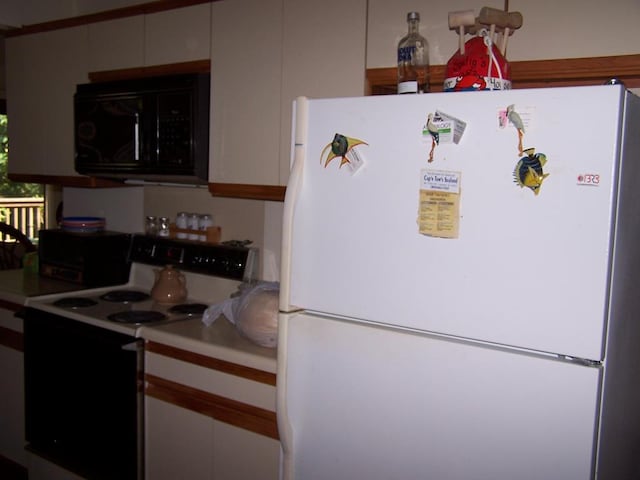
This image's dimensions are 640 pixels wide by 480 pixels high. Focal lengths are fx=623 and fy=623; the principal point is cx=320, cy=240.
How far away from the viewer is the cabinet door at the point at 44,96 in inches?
120

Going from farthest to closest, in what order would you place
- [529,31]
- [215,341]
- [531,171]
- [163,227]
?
[163,227], [215,341], [529,31], [531,171]

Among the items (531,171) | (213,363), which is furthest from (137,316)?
(531,171)

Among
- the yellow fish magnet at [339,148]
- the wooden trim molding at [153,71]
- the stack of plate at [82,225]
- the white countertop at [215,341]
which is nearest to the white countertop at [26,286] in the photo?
the stack of plate at [82,225]

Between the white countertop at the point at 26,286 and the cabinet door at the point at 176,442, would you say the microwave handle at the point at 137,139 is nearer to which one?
the white countertop at the point at 26,286

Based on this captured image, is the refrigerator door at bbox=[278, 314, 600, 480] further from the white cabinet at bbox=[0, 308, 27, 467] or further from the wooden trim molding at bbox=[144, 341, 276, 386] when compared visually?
the white cabinet at bbox=[0, 308, 27, 467]

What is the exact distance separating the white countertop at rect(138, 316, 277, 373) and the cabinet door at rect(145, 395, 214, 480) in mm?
232

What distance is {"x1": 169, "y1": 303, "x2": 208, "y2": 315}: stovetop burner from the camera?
8.63ft

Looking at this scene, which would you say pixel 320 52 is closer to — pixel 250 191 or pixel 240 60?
pixel 240 60

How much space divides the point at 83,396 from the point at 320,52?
1642mm

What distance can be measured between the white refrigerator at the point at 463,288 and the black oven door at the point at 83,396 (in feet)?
2.93

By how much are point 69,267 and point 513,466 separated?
2.43 meters

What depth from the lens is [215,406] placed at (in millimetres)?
2117

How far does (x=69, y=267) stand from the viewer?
3086 millimetres

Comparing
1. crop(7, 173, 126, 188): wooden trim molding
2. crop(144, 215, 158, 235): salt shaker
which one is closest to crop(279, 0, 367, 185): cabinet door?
crop(144, 215, 158, 235): salt shaker
